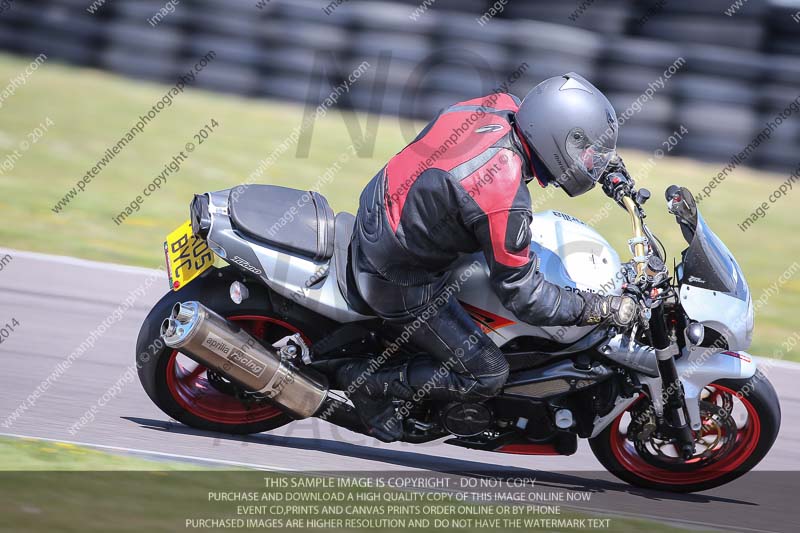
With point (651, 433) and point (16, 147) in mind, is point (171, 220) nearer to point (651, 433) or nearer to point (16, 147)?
point (16, 147)

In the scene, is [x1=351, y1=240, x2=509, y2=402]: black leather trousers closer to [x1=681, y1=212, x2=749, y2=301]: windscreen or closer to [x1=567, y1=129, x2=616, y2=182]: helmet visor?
[x1=567, y1=129, x2=616, y2=182]: helmet visor

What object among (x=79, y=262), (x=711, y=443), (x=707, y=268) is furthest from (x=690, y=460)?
(x=79, y=262)

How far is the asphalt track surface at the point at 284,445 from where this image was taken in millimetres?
4641

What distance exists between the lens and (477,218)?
3938 mm

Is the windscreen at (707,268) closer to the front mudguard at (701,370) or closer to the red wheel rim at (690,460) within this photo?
the front mudguard at (701,370)

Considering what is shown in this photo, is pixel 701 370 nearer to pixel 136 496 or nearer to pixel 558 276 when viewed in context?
pixel 558 276

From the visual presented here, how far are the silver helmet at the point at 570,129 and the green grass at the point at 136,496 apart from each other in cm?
142

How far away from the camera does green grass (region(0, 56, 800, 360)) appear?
789 cm

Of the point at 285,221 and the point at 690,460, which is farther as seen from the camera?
the point at 690,460

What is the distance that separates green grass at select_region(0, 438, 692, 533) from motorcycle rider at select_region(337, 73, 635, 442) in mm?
656

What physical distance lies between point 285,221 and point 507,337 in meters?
1.05

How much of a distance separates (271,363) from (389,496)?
2.45 ft
